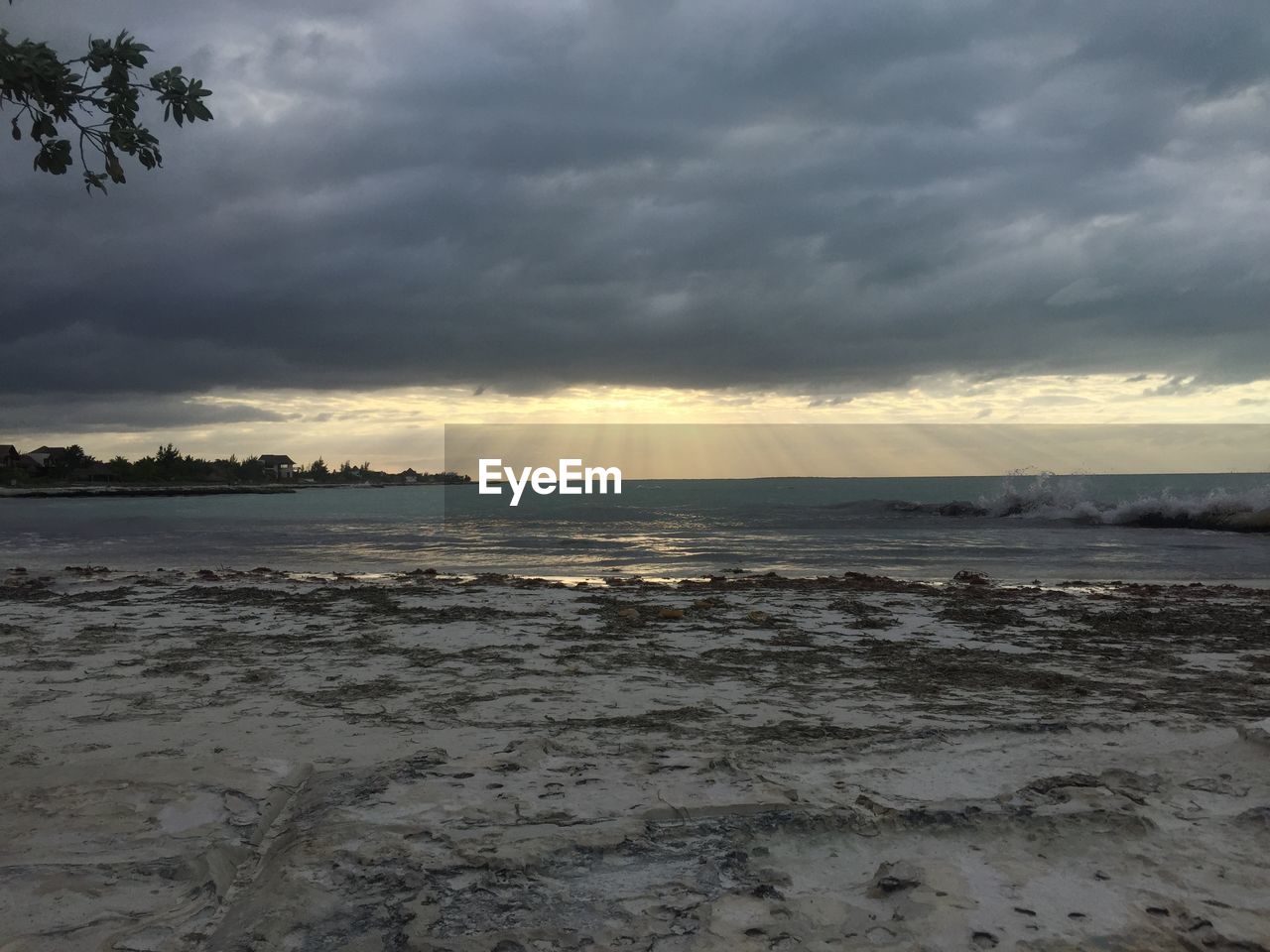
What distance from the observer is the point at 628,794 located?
3.51 metres

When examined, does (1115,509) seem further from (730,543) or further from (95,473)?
(95,473)

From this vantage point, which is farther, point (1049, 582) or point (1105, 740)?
point (1049, 582)

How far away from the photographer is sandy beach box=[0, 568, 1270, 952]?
99.1 inches

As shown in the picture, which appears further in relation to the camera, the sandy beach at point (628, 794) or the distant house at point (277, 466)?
the distant house at point (277, 466)

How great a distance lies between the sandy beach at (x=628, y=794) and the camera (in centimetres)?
252

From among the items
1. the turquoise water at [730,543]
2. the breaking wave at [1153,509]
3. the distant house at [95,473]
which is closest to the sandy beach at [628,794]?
the turquoise water at [730,543]

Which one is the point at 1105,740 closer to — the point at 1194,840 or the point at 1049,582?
the point at 1194,840

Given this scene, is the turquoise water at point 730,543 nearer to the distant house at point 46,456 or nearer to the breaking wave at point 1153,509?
the breaking wave at point 1153,509

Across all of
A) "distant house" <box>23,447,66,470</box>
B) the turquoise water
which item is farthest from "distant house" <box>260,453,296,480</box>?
the turquoise water

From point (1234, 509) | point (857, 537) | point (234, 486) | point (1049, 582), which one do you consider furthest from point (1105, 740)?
point (234, 486)

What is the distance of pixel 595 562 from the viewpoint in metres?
18.3

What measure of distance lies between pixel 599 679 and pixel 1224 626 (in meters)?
6.81

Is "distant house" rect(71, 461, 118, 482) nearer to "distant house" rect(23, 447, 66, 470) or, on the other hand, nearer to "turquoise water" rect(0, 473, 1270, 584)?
"distant house" rect(23, 447, 66, 470)

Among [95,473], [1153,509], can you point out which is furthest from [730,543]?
[95,473]
